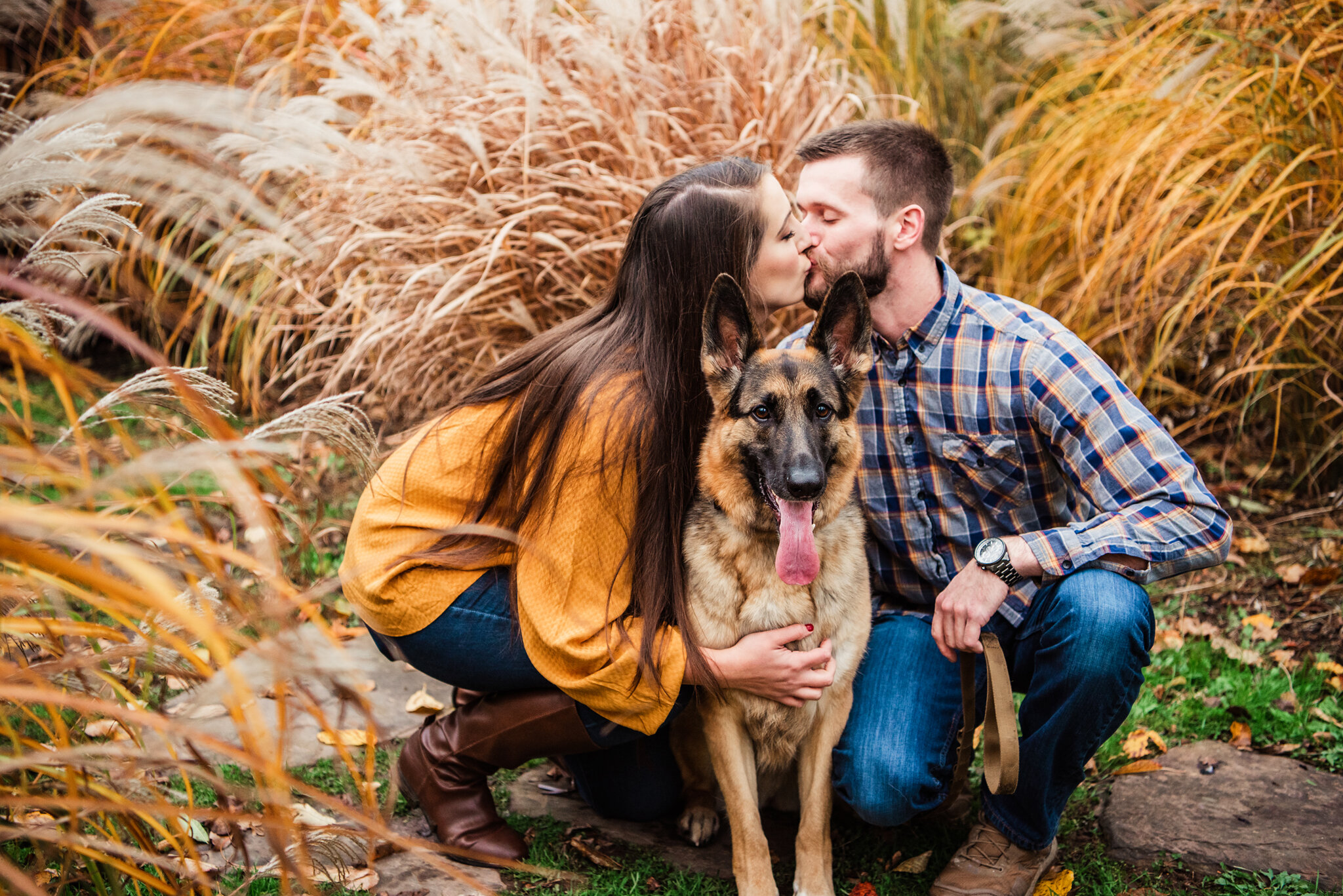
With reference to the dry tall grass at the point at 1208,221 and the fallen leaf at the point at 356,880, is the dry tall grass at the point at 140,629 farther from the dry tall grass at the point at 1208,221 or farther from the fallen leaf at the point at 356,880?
the dry tall grass at the point at 1208,221

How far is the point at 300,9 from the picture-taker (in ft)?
18.4

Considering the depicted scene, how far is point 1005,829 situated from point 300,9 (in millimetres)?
5730

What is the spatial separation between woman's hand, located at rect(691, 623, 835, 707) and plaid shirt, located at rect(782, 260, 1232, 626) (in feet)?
1.74

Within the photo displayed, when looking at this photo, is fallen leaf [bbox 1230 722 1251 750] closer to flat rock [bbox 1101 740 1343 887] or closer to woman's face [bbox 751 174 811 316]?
flat rock [bbox 1101 740 1343 887]

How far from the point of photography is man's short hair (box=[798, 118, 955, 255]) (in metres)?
2.87

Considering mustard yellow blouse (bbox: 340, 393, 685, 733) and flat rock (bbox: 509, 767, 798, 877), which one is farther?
flat rock (bbox: 509, 767, 798, 877)

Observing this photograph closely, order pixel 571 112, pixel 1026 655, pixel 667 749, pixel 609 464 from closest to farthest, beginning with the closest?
pixel 609 464
pixel 1026 655
pixel 667 749
pixel 571 112

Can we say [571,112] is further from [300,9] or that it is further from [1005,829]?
[1005,829]

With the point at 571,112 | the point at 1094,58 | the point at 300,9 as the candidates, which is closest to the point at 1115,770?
the point at 571,112

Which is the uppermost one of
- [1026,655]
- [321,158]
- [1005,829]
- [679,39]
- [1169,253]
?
[679,39]

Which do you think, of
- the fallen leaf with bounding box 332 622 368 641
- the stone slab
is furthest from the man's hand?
the fallen leaf with bounding box 332 622 368 641

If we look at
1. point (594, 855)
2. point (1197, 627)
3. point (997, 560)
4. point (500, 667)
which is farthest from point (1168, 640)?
point (500, 667)

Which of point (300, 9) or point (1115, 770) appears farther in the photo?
point (300, 9)

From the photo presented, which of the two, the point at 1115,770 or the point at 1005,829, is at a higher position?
the point at 1005,829
